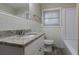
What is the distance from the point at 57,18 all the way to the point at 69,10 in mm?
478

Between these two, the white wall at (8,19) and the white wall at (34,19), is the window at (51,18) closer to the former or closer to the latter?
the white wall at (34,19)

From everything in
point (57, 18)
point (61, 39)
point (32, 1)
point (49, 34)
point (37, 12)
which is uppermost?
point (32, 1)

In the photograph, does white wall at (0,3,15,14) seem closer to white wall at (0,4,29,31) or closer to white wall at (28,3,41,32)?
white wall at (0,4,29,31)

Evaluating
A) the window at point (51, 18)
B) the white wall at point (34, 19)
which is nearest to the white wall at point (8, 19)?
the white wall at point (34, 19)

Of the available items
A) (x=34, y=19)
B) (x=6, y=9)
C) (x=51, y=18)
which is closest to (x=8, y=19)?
(x=6, y=9)

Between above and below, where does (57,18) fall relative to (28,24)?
above

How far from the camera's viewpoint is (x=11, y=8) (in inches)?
60.7

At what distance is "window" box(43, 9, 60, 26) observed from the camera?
2512 millimetres

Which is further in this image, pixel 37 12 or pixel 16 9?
pixel 37 12

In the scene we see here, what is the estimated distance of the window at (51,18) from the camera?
2512 millimetres

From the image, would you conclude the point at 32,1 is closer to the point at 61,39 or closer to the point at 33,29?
the point at 33,29
